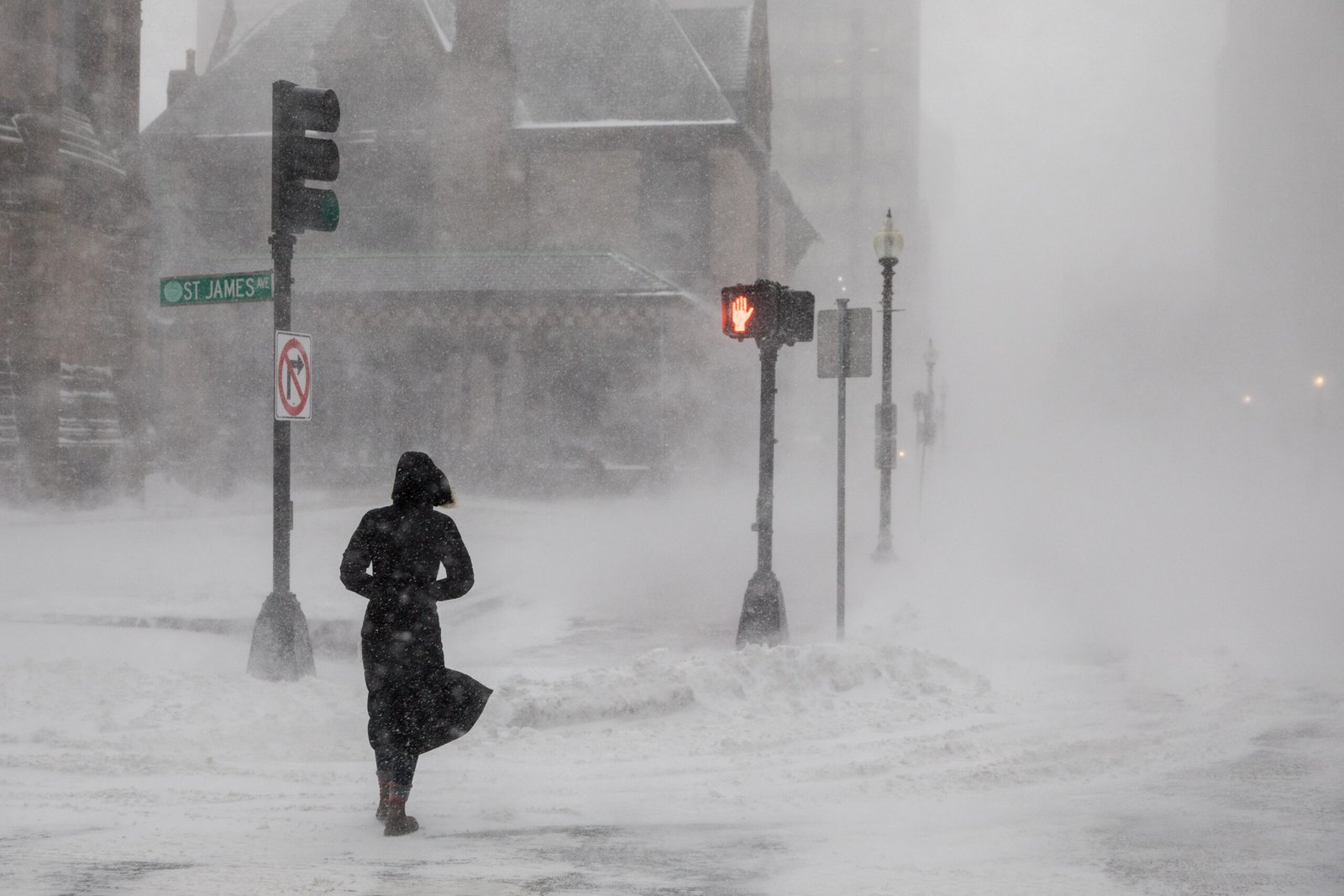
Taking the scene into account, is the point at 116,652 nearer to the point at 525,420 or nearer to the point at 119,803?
the point at 119,803

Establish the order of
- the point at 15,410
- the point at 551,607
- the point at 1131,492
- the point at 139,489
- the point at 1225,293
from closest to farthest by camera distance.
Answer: the point at 551,607 < the point at 15,410 < the point at 139,489 < the point at 1131,492 < the point at 1225,293

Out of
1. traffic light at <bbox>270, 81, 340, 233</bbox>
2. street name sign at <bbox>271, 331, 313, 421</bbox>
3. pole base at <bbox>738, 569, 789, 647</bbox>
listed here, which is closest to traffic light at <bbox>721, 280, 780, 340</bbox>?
pole base at <bbox>738, 569, 789, 647</bbox>

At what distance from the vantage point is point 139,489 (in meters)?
24.6

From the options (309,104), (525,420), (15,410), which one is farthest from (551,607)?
(525,420)

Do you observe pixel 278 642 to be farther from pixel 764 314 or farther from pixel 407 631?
pixel 764 314

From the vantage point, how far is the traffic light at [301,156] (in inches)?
372

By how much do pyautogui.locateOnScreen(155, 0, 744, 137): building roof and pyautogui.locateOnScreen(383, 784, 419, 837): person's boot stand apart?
3189 centimetres

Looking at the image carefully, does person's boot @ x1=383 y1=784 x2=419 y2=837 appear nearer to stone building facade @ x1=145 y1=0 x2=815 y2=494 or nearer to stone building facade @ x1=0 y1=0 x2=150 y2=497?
stone building facade @ x1=0 y1=0 x2=150 y2=497

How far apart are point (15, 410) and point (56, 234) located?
3.08m

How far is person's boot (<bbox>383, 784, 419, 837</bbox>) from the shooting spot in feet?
19.0

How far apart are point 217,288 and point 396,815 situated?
18.8ft

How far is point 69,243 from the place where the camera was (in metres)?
22.6

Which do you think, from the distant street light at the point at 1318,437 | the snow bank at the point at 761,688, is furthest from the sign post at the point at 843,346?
the distant street light at the point at 1318,437

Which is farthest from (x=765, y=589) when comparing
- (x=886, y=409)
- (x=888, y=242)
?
(x=888, y=242)
